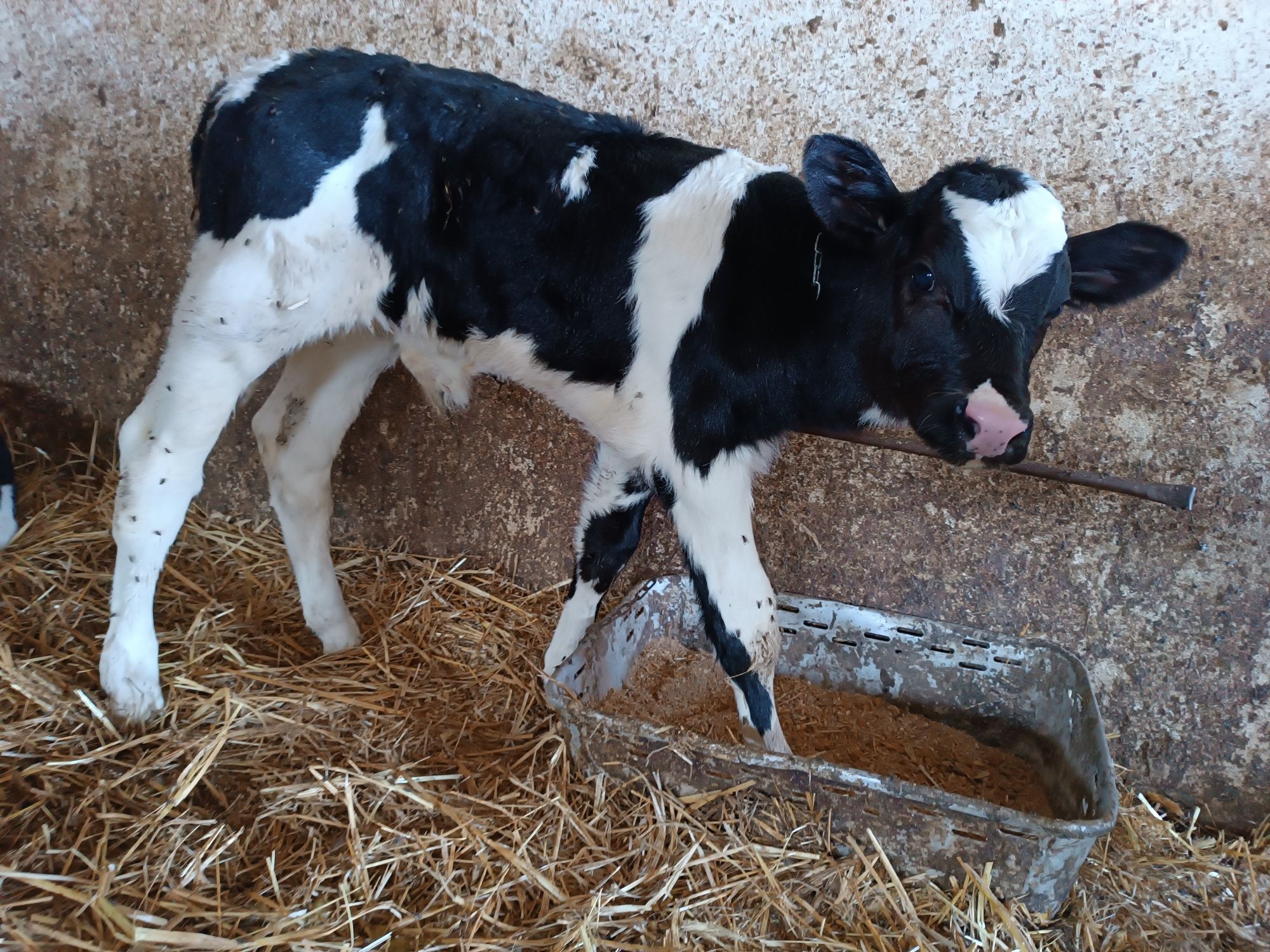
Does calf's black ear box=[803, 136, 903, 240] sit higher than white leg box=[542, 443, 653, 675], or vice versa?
calf's black ear box=[803, 136, 903, 240]

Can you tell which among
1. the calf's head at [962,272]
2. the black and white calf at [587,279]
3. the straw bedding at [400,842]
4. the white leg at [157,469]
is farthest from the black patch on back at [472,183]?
the straw bedding at [400,842]

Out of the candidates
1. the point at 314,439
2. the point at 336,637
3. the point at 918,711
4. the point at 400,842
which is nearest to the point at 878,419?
the point at 918,711

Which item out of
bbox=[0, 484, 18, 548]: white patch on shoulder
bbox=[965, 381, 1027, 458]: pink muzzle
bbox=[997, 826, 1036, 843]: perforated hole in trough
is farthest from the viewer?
bbox=[0, 484, 18, 548]: white patch on shoulder

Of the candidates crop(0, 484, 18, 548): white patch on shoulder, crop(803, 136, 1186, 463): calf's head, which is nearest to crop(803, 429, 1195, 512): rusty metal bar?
crop(803, 136, 1186, 463): calf's head

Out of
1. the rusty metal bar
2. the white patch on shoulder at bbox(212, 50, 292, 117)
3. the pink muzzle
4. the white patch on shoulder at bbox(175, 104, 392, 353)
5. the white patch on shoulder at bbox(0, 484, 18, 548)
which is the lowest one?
the white patch on shoulder at bbox(0, 484, 18, 548)

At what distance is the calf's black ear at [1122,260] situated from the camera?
6.12 feet

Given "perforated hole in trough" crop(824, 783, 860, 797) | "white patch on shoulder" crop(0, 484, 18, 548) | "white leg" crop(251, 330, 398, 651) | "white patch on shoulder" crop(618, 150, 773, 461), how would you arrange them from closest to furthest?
1. "perforated hole in trough" crop(824, 783, 860, 797)
2. "white patch on shoulder" crop(618, 150, 773, 461)
3. "white leg" crop(251, 330, 398, 651)
4. "white patch on shoulder" crop(0, 484, 18, 548)

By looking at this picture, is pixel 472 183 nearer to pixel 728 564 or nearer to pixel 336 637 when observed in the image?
pixel 728 564

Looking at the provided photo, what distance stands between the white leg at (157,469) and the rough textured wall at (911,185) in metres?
0.82

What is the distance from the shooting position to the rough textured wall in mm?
2213

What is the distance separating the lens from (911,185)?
7.84 ft

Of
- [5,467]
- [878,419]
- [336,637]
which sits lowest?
[336,637]

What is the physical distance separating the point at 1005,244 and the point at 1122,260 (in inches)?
17.8

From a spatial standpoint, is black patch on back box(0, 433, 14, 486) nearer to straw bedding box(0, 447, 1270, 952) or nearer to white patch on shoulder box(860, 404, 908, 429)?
straw bedding box(0, 447, 1270, 952)
